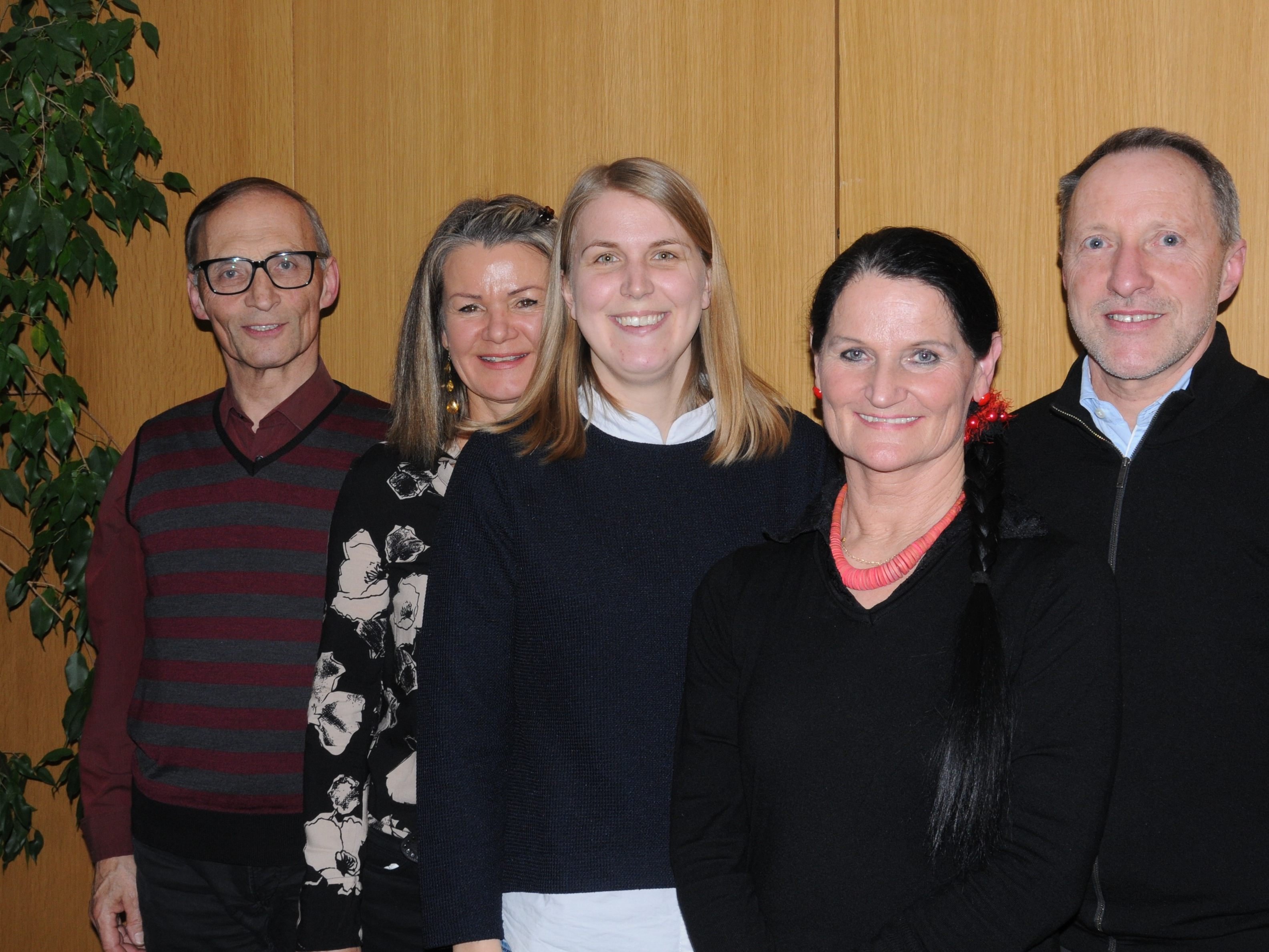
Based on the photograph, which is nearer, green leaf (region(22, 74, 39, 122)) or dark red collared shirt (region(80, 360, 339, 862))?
dark red collared shirt (region(80, 360, 339, 862))

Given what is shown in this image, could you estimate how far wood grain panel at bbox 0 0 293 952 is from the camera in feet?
9.76

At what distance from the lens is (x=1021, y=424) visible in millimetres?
1968

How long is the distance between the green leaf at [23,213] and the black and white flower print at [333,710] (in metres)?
1.63

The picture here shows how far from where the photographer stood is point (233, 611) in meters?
2.36

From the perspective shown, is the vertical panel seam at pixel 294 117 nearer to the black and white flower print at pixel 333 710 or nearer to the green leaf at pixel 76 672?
the green leaf at pixel 76 672

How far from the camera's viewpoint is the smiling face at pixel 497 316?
214 centimetres

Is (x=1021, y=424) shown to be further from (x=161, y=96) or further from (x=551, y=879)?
(x=161, y=96)

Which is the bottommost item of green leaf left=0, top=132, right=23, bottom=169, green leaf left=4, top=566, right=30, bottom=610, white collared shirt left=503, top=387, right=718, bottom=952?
white collared shirt left=503, top=387, right=718, bottom=952

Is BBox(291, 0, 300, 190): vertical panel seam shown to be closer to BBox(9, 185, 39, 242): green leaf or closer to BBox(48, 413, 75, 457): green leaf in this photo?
BBox(9, 185, 39, 242): green leaf

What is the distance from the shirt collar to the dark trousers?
0.91m

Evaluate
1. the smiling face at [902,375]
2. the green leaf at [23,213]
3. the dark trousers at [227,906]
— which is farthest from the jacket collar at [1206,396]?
the green leaf at [23,213]

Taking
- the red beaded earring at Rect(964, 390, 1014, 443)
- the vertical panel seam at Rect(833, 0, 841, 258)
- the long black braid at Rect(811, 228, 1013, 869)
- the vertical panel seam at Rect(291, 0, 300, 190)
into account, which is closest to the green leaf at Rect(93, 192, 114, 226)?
the vertical panel seam at Rect(291, 0, 300, 190)

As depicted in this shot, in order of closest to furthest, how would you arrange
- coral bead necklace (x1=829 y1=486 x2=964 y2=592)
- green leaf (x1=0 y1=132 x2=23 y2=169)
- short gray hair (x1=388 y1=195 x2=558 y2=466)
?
coral bead necklace (x1=829 y1=486 x2=964 y2=592), short gray hair (x1=388 y1=195 x2=558 y2=466), green leaf (x1=0 y1=132 x2=23 y2=169)

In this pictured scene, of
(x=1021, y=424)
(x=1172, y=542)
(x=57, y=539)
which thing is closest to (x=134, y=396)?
(x=57, y=539)
